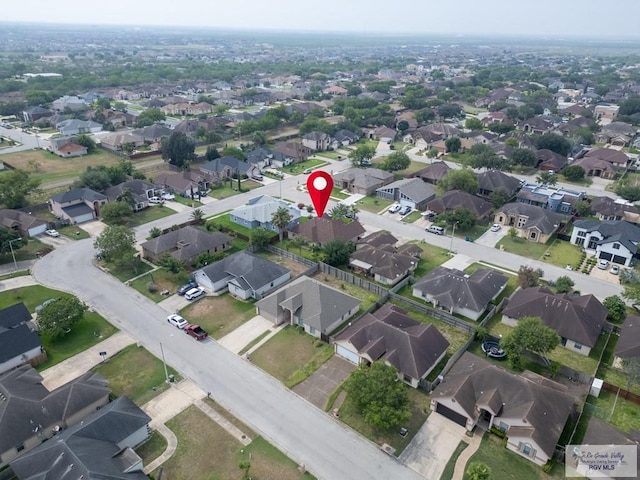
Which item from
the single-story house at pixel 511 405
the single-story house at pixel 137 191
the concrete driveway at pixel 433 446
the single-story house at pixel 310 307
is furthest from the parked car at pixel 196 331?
the single-story house at pixel 137 191

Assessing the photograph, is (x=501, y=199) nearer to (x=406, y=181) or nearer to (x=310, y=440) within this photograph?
(x=406, y=181)

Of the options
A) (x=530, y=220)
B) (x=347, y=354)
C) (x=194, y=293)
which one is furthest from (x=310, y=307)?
(x=530, y=220)

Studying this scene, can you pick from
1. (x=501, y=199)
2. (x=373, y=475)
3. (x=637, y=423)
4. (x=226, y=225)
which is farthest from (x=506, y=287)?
(x=226, y=225)

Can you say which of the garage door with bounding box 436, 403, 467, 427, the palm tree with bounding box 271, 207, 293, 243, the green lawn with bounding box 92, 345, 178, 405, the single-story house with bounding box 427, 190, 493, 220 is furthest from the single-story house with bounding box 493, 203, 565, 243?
the green lawn with bounding box 92, 345, 178, 405

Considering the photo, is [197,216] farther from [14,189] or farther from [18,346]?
[18,346]

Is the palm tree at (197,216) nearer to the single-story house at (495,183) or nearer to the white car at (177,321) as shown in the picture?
the white car at (177,321)

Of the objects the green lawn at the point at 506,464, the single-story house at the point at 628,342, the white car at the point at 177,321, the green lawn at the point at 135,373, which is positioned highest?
the single-story house at the point at 628,342
